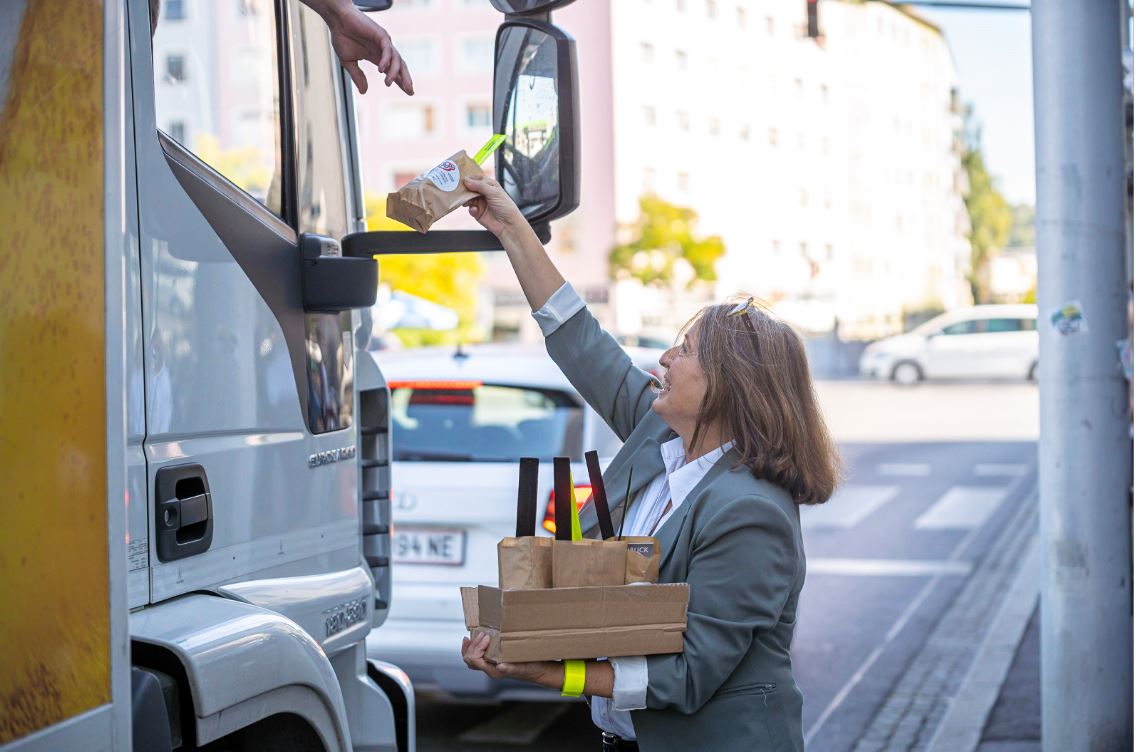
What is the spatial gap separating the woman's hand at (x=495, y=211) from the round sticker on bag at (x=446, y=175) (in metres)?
0.08

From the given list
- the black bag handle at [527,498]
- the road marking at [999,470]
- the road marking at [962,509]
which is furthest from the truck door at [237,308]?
the road marking at [999,470]

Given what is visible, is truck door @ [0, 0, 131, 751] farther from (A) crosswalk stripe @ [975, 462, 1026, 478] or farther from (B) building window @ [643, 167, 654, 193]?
(B) building window @ [643, 167, 654, 193]

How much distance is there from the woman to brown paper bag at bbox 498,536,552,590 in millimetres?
107

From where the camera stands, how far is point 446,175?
8.49ft

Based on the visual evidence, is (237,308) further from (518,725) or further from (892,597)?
(892,597)

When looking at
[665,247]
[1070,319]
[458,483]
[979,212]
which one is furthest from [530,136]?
[979,212]

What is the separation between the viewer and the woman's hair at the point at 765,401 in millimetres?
2584

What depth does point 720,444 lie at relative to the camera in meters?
2.66

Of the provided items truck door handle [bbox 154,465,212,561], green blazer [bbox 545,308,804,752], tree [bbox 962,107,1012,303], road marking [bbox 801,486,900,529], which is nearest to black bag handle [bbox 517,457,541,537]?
green blazer [bbox 545,308,804,752]

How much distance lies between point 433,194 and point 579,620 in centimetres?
82

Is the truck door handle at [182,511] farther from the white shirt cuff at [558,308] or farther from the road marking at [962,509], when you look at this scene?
the road marking at [962,509]

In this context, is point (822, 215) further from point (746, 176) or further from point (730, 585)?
point (730, 585)

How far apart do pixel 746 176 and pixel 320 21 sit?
64.3 m

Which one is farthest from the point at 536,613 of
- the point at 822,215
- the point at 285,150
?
the point at 822,215
